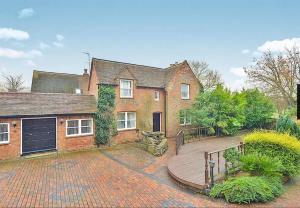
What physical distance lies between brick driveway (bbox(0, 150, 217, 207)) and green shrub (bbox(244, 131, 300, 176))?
4.06m

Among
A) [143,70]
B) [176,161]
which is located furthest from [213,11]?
[176,161]

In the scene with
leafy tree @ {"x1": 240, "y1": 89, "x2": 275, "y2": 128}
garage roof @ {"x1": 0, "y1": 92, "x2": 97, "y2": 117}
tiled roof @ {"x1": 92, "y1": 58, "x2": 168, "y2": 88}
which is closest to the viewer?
garage roof @ {"x1": 0, "y1": 92, "x2": 97, "y2": 117}

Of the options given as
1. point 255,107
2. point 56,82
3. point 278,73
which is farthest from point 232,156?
point 56,82

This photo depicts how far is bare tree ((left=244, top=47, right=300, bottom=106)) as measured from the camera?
22.6m

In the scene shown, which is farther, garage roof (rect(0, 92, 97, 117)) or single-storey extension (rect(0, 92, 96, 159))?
garage roof (rect(0, 92, 97, 117))

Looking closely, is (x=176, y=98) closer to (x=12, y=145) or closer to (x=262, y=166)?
(x=262, y=166)

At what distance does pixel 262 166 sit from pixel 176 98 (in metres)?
12.9

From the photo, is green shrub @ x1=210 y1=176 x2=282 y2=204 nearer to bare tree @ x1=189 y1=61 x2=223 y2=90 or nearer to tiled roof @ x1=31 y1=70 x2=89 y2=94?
tiled roof @ x1=31 y1=70 x2=89 y2=94

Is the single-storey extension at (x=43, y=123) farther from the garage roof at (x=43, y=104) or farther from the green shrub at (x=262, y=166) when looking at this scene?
the green shrub at (x=262, y=166)

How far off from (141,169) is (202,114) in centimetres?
929

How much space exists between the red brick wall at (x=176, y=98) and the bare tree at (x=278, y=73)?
35.0 feet

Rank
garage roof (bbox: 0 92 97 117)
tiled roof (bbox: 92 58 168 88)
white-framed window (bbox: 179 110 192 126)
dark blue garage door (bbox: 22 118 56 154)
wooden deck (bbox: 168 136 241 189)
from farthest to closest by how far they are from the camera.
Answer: white-framed window (bbox: 179 110 192 126)
tiled roof (bbox: 92 58 168 88)
dark blue garage door (bbox: 22 118 56 154)
garage roof (bbox: 0 92 97 117)
wooden deck (bbox: 168 136 241 189)

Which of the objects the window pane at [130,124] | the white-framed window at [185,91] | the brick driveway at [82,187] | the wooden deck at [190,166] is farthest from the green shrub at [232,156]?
the white-framed window at [185,91]

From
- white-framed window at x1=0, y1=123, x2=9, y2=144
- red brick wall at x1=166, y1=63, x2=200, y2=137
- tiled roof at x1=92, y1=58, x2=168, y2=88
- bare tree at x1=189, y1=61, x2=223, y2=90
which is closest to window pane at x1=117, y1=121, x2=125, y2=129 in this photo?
tiled roof at x1=92, y1=58, x2=168, y2=88
